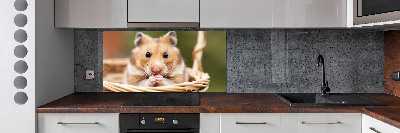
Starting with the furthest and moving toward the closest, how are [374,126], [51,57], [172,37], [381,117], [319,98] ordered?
[172,37]
[319,98]
[51,57]
[374,126]
[381,117]

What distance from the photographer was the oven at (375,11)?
2.11 m

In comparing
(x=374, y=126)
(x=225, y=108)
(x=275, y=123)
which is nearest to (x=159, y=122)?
(x=225, y=108)

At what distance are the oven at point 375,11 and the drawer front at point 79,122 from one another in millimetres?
1625

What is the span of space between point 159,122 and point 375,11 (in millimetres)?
1425

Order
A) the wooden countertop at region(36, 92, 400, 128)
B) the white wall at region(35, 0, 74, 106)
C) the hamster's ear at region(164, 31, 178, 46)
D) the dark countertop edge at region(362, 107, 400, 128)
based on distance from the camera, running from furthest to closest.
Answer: the hamster's ear at region(164, 31, 178, 46), the white wall at region(35, 0, 74, 106), the wooden countertop at region(36, 92, 400, 128), the dark countertop edge at region(362, 107, 400, 128)

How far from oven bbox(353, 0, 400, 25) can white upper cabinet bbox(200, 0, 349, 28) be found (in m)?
0.13

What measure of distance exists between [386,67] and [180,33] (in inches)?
62.4


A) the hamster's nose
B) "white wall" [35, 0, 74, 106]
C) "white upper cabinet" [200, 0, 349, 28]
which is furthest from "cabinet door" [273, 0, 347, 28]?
"white wall" [35, 0, 74, 106]

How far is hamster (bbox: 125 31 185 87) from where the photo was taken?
2.99m

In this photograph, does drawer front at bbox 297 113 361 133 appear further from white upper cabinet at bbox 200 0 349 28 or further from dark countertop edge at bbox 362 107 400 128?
white upper cabinet at bbox 200 0 349 28

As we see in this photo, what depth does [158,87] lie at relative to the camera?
2988mm

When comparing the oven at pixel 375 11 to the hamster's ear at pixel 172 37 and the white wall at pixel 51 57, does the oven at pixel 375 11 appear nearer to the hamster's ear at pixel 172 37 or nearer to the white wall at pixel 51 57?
the hamster's ear at pixel 172 37
